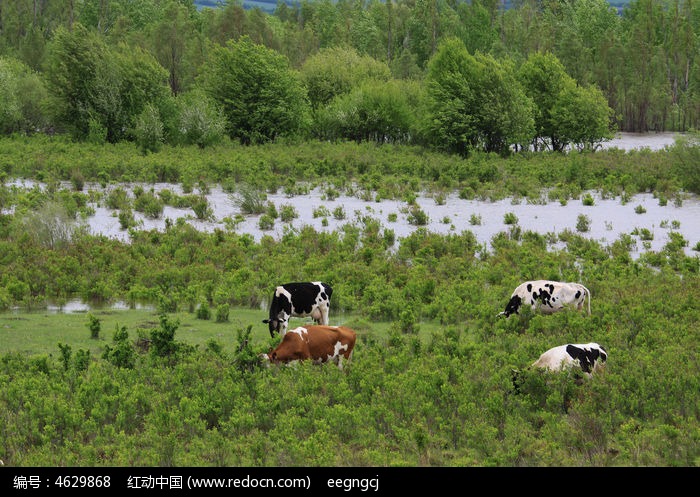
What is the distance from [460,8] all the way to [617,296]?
407 ft

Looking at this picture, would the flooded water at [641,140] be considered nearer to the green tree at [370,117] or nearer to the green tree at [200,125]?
the green tree at [370,117]

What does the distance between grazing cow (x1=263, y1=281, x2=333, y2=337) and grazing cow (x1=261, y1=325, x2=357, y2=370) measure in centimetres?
194

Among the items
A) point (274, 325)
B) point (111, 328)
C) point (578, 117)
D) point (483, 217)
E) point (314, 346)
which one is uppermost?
point (578, 117)

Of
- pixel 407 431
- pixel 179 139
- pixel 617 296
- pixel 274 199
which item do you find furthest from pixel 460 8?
pixel 407 431

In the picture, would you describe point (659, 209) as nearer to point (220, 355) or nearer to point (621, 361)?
point (621, 361)

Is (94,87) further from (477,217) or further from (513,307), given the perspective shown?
(513,307)

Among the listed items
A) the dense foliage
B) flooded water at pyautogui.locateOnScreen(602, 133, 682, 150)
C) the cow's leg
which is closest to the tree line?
flooded water at pyautogui.locateOnScreen(602, 133, 682, 150)

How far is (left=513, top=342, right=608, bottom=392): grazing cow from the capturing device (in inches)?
511

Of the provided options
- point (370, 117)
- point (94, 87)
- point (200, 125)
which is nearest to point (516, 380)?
point (200, 125)

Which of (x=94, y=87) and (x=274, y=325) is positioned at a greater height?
(x=94, y=87)

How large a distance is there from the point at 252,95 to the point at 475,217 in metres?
29.8

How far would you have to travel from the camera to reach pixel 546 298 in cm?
1786

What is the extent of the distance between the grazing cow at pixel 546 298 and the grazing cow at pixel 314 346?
477 centimetres
